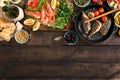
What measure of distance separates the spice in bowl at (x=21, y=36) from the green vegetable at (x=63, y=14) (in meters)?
0.30

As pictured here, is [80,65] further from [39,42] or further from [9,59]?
[9,59]

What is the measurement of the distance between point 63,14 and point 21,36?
19.2 inches

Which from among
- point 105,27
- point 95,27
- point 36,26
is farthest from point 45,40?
point 105,27

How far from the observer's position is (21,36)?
12.1 ft

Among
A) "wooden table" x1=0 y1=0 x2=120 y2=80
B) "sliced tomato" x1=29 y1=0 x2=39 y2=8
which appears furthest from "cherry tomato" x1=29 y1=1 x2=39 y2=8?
"wooden table" x1=0 y1=0 x2=120 y2=80

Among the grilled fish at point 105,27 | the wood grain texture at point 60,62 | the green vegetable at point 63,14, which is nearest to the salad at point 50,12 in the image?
the green vegetable at point 63,14

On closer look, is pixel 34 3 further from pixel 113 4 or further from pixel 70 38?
pixel 113 4

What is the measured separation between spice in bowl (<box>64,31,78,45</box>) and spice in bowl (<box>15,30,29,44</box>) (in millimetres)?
399

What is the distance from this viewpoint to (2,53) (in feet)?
12.1

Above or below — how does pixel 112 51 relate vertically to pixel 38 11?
A: below

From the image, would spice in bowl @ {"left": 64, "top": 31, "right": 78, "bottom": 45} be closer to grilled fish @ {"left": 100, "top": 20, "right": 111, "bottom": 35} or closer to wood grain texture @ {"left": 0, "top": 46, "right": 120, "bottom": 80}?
wood grain texture @ {"left": 0, "top": 46, "right": 120, "bottom": 80}

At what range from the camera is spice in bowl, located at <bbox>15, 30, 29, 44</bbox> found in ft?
12.1

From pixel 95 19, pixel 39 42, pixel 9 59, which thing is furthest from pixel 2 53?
pixel 95 19

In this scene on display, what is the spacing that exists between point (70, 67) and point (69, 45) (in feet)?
0.75
